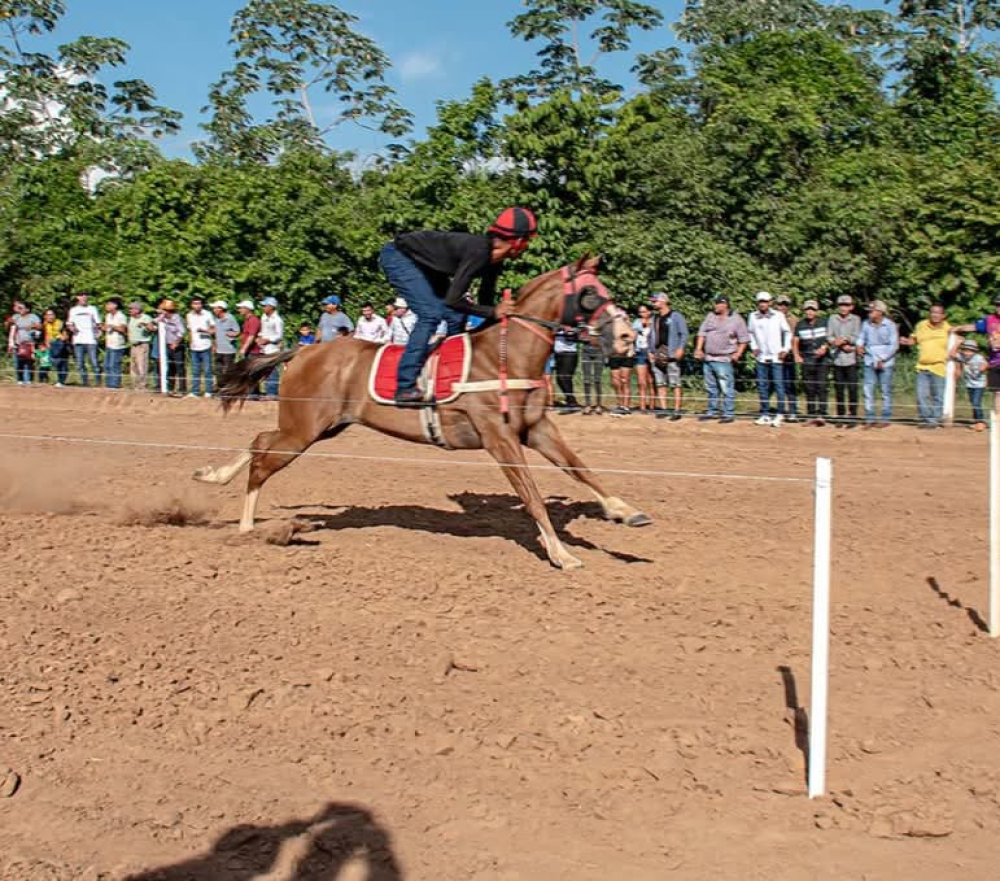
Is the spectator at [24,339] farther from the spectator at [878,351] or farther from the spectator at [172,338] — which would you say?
the spectator at [878,351]

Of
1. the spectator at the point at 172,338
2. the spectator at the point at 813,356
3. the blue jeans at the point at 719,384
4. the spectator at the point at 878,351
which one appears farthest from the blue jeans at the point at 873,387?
the spectator at the point at 172,338

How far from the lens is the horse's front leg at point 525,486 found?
31.4 feet

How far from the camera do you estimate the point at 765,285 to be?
76.1ft

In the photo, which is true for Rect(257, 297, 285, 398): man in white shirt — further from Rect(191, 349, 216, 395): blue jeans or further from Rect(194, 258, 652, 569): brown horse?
Rect(194, 258, 652, 569): brown horse

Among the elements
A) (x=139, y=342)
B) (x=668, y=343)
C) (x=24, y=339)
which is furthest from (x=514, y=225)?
(x=24, y=339)

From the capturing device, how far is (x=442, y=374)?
1014 centimetres

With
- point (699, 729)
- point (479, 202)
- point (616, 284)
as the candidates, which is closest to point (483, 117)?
point (479, 202)

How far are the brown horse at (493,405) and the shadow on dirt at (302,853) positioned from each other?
4.14m

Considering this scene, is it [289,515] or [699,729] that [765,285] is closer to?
[289,515]

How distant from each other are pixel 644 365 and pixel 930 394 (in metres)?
4.43

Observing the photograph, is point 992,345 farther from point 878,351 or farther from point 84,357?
point 84,357

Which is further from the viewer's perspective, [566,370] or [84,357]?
[84,357]

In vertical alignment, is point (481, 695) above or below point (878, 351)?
below

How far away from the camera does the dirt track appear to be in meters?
5.66
